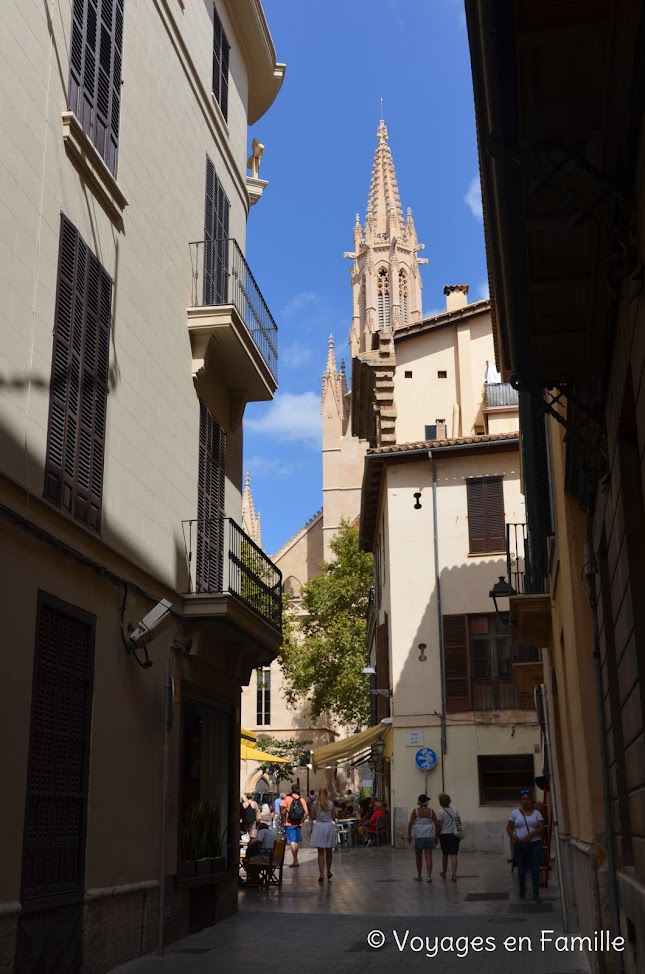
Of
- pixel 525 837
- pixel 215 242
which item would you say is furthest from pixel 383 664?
pixel 215 242

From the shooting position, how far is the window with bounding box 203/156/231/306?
15.4 metres

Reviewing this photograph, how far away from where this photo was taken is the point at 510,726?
90.4 feet

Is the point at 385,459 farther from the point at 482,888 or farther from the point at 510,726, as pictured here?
the point at 482,888

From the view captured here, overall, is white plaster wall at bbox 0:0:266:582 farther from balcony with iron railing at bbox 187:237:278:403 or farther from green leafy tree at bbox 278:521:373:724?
green leafy tree at bbox 278:521:373:724

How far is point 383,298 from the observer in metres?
99.1

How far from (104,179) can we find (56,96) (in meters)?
1.16

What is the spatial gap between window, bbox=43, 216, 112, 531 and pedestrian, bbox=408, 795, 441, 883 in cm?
1090

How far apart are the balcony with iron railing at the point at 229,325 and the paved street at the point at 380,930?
24.0 feet

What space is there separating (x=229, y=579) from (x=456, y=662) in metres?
14.5

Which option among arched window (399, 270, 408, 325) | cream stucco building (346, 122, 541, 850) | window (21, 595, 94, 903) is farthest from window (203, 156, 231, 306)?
arched window (399, 270, 408, 325)

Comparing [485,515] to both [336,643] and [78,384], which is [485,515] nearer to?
[336,643]

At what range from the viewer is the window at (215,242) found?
605 inches

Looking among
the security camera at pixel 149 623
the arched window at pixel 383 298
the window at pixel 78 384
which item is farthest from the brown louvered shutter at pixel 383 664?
the arched window at pixel 383 298

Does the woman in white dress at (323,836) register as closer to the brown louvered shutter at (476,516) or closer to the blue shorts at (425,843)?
the blue shorts at (425,843)
